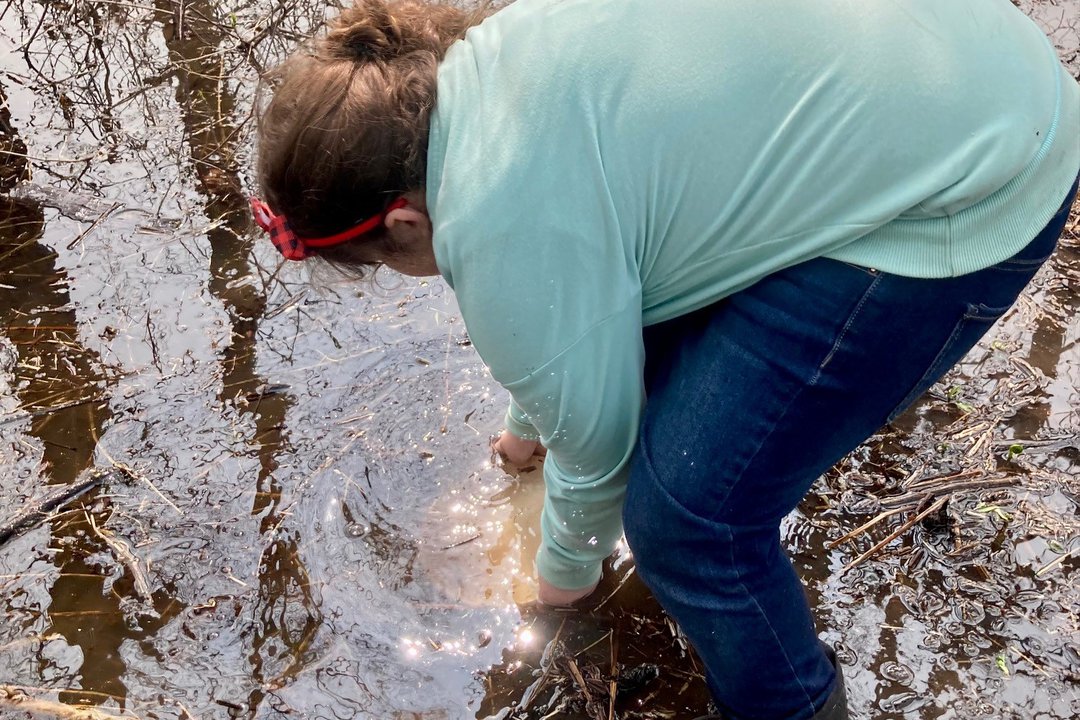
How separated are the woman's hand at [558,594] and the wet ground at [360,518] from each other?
49 millimetres

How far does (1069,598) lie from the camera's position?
2.07 meters

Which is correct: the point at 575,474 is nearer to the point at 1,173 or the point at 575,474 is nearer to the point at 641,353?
the point at 641,353

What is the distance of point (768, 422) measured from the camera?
1445 mm

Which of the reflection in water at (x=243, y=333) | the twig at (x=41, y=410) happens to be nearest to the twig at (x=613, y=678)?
the reflection in water at (x=243, y=333)

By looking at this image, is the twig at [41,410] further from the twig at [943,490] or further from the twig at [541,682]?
the twig at [943,490]

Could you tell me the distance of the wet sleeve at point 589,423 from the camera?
4.65 ft

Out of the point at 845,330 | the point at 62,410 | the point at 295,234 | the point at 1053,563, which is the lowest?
the point at 1053,563

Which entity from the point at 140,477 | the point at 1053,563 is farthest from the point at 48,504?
the point at 1053,563

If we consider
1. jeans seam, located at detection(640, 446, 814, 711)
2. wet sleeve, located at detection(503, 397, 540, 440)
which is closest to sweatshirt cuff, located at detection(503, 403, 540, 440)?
wet sleeve, located at detection(503, 397, 540, 440)

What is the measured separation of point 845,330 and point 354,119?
82 centimetres

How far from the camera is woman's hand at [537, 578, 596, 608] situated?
6.95 ft

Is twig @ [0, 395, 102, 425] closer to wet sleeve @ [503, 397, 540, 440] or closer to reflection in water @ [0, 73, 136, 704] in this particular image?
reflection in water @ [0, 73, 136, 704]

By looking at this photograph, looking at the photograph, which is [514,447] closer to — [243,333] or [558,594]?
[558,594]

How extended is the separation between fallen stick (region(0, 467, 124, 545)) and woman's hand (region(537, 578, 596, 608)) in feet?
4.11
